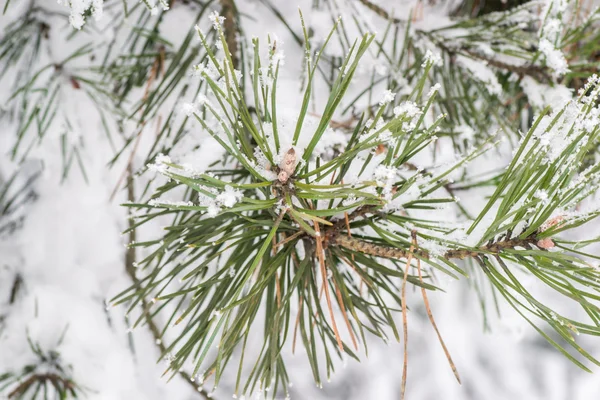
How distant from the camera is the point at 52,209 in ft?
2.56

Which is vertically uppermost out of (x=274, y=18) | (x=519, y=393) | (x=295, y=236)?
(x=274, y=18)

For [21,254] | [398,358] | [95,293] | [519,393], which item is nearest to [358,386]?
[398,358]

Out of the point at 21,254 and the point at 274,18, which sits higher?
the point at 274,18

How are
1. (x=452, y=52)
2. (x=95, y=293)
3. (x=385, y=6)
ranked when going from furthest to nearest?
(x=95, y=293) → (x=385, y=6) → (x=452, y=52)

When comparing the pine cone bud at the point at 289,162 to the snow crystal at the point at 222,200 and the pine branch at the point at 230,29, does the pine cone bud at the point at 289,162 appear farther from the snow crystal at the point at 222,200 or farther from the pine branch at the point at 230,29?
the pine branch at the point at 230,29

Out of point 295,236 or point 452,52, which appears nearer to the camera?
point 295,236

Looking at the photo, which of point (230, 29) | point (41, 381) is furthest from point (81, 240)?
point (230, 29)

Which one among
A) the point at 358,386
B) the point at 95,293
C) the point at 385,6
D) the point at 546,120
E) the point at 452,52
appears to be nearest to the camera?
the point at 546,120

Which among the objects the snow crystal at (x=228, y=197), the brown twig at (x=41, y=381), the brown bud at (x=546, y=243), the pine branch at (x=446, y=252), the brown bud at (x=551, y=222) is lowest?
the brown twig at (x=41, y=381)

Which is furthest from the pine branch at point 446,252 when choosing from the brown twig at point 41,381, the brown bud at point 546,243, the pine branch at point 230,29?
the brown twig at point 41,381

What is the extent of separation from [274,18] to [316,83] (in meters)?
0.12

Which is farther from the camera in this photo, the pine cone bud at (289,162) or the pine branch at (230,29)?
the pine branch at (230,29)

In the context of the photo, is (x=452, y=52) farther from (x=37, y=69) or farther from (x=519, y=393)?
(x=519, y=393)

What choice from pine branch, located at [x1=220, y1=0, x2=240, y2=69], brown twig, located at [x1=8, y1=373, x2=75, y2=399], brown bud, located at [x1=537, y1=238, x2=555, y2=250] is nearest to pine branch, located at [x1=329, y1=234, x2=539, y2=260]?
brown bud, located at [x1=537, y1=238, x2=555, y2=250]
